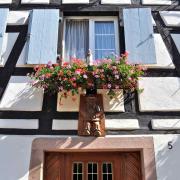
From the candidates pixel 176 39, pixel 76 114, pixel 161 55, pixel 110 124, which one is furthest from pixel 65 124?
pixel 176 39

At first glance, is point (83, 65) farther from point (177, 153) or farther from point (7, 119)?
point (177, 153)

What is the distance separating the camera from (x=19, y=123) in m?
5.55

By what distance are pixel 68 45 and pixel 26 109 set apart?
1.57 meters

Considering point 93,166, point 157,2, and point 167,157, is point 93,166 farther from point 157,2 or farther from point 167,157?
point 157,2

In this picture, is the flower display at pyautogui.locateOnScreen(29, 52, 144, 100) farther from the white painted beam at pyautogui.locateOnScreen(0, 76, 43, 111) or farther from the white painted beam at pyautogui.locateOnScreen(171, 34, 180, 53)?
the white painted beam at pyautogui.locateOnScreen(171, 34, 180, 53)

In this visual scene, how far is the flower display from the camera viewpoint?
5.49 m

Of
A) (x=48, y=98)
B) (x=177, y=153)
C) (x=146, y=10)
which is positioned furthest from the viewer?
(x=146, y=10)

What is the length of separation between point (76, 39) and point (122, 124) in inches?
78.1

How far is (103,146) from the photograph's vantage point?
5387mm

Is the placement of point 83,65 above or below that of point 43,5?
below

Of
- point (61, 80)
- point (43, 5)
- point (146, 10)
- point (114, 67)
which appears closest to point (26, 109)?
point (61, 80)

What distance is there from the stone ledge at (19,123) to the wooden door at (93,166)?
1.71 feet

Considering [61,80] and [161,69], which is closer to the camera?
[61,80]

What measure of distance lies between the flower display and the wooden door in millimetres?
984
